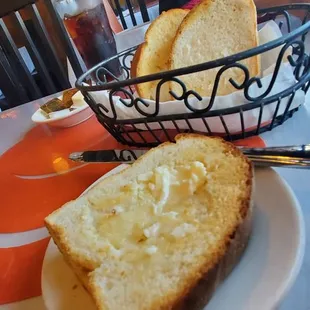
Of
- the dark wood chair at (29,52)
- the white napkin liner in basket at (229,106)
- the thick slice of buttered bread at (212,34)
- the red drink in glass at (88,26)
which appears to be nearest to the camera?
the white napkin liner in basket at (229,106)

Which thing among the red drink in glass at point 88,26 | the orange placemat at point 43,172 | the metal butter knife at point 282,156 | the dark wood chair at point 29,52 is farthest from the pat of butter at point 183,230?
the dark wood chair at point 29,52

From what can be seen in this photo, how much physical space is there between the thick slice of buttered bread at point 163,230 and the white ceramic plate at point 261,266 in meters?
0.02

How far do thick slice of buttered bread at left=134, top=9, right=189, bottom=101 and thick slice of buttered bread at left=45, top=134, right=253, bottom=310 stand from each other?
0.27 metres

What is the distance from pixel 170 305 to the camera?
1.21ft

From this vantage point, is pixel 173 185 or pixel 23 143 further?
pixel 23 143

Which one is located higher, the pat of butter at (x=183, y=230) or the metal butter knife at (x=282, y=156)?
the pat of butter at (x=183, y=230)

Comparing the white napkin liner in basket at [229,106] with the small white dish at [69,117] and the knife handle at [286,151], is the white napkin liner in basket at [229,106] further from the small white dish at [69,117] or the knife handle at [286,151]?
the small white dish at [69,117]

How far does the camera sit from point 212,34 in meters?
0.73

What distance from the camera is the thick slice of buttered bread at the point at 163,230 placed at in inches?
15.2

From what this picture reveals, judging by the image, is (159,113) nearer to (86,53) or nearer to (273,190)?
(273,190)

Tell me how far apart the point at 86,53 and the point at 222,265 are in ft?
2.93

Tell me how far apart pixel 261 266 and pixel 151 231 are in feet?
0.39

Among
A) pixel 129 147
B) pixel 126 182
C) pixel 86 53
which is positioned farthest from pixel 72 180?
pixel 86 53

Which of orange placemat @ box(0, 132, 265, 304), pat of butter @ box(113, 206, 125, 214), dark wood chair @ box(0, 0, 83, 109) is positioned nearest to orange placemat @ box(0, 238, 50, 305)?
orange placemat @ box(0, 132, 265, 304)
